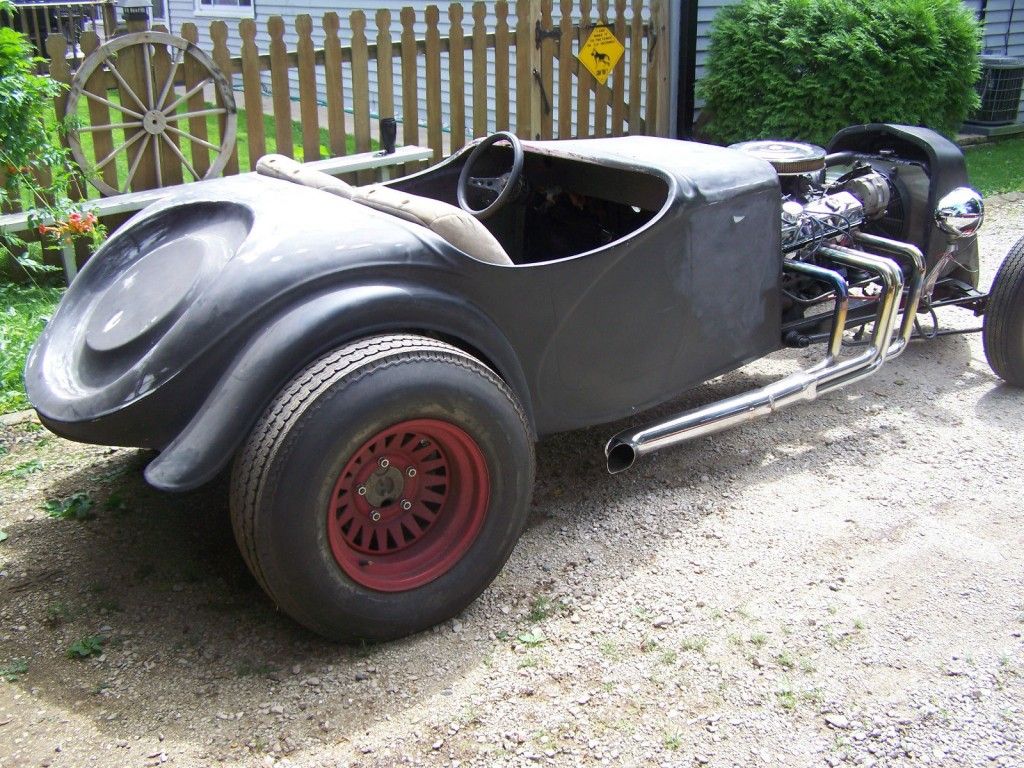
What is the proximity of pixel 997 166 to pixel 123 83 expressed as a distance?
7800 mm

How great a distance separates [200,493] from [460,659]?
1.28 metres

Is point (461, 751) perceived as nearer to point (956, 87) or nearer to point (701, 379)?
point (701, 379)

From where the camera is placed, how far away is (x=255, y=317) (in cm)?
269

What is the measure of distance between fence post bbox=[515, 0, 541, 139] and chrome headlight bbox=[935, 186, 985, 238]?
4.42 m

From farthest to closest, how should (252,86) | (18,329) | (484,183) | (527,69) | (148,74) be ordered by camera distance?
(527,69)
(252,86)
(148,74)
(18,329)
(484,183)

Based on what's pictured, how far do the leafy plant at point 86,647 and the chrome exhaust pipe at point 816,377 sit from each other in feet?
5.47

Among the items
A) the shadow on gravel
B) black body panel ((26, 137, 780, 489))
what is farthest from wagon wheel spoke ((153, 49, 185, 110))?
the shadow on gravel

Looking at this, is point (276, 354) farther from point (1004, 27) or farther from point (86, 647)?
point (1004, 27)

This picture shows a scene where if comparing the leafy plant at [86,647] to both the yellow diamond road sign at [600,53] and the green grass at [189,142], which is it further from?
the yellow diamond road sign at [600,53]

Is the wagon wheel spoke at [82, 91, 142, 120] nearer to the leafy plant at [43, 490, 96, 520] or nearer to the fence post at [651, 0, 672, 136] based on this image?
the leafy plant at [43, 490, 96, 520]

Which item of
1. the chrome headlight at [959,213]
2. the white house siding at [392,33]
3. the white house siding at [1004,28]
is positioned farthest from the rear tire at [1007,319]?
the white house siding at [1004,28]

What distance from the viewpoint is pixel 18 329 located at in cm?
480

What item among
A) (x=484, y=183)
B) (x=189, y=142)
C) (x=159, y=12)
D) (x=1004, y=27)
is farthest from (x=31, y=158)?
(x=159, y=12)

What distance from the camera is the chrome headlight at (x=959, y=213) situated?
4.50m
